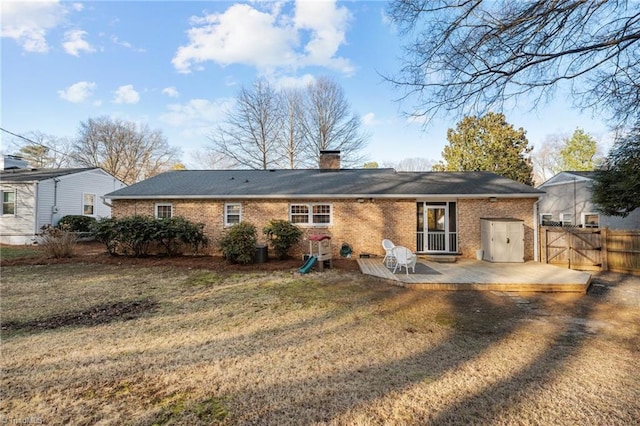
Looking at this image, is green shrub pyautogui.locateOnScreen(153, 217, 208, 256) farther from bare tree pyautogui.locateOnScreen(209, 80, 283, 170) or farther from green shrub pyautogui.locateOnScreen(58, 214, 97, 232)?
bare tree pyautogui.locateOnScreen(209, 80, 283, 170)

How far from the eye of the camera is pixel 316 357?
3.74 metres

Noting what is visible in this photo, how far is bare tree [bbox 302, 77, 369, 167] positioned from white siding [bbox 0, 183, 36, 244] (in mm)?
18143

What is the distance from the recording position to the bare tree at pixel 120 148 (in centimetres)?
3173

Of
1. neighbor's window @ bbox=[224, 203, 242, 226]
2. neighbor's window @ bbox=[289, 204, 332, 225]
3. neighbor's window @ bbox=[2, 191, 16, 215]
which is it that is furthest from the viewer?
Answer: neighbor's window @ bbox=[2, 191, 16, 215]

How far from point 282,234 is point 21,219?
15.9 metres

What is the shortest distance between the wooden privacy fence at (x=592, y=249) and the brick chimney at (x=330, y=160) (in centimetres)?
975

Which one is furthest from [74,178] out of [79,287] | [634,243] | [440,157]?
[440,157]

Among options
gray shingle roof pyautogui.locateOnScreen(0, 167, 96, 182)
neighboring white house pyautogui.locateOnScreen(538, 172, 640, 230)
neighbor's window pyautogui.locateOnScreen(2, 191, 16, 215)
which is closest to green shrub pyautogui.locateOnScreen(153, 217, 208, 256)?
gray shingle roof pyautogui.locateOnScreen(0, 167, 96, 182)

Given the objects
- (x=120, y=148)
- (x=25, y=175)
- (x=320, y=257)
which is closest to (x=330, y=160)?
(x=320, y=257)

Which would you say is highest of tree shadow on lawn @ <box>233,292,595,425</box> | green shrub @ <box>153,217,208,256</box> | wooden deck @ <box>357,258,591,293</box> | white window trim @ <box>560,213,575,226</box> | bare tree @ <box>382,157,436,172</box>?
bare tree @ <box>382,157,436,172</box>

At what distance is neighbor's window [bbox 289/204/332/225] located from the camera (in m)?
11.9

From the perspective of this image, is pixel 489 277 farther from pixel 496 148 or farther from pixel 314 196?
pixel 496 148

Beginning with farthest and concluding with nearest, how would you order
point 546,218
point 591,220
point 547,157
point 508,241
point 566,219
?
point 547,157, point 546,218, point 566,219, point 591,220, point 508,241

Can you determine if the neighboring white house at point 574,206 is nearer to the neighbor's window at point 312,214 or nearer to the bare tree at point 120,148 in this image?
the neighbor's window at point 312,214
